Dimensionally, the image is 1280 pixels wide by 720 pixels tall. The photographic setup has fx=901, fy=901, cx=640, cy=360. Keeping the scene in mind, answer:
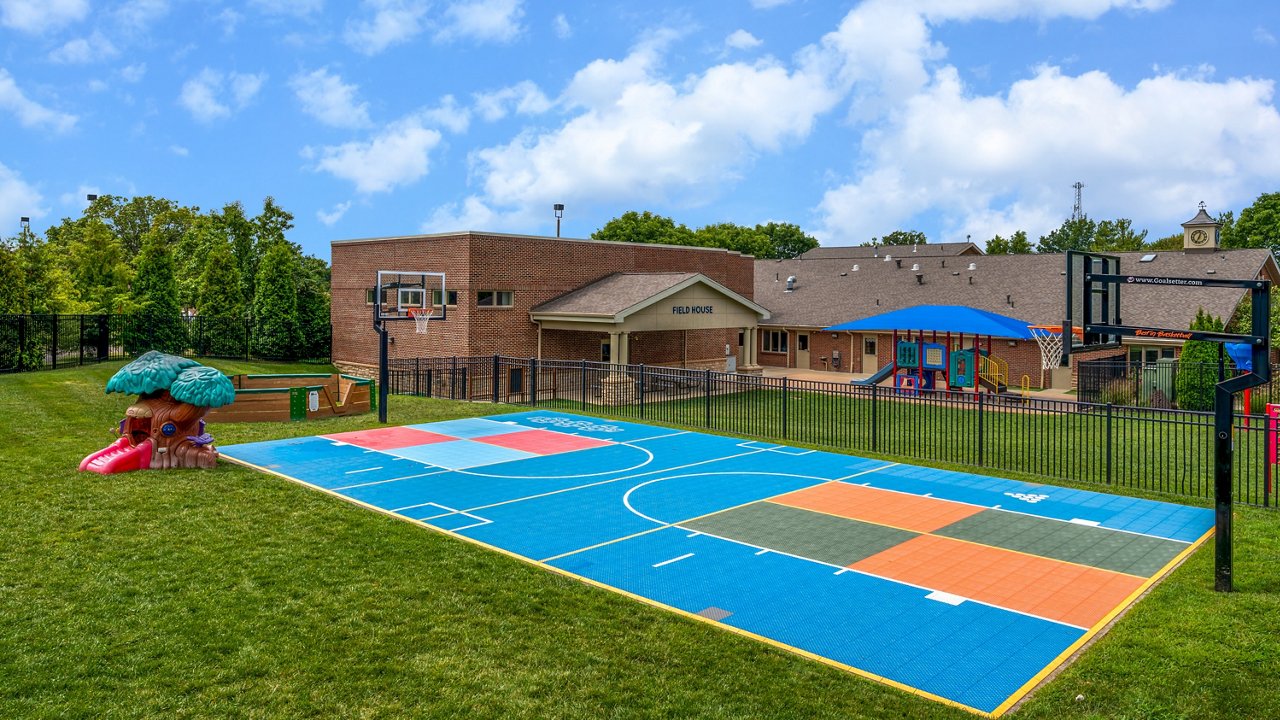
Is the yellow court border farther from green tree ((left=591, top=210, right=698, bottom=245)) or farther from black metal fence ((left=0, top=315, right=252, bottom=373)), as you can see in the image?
green tree ((left=591, top=210, right=698, bottom=245))

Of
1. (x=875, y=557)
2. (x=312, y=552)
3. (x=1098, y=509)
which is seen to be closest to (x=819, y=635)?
(x=875, y=557)

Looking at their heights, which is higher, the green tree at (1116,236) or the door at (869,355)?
the green tree at (1116,236)

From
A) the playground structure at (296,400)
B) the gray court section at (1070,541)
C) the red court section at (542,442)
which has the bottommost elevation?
Answer: the gray court section at (1070,541)

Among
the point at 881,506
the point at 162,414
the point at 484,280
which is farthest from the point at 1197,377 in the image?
the point at 162,414

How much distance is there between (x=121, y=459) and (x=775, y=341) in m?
38.7

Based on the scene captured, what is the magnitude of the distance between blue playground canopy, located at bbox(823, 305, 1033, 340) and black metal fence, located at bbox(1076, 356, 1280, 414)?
2.91m

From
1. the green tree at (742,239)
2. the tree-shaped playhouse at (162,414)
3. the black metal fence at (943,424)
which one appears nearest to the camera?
the tree-shaped playhouse at (162,414)

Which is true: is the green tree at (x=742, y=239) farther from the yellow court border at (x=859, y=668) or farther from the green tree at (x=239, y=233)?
the yellow court border at (x=859, y=668)

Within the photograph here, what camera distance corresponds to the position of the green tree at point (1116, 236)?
98.3m

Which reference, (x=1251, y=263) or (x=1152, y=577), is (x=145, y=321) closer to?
(x=1152, y=577)

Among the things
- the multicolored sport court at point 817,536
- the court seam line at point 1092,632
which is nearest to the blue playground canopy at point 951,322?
the multicolored sport court at point 817,536

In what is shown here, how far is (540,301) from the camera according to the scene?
37.3 metres

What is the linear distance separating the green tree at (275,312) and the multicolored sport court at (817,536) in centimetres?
2495

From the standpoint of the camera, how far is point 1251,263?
42.9 meters
